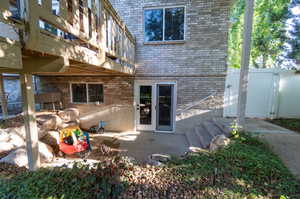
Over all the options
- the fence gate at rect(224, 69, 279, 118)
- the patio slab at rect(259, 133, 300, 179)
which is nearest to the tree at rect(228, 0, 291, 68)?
the fence gate at rect(224, 69, 279, 118)

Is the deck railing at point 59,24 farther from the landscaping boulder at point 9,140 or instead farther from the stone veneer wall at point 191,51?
the landscaping boulder at point 9,140

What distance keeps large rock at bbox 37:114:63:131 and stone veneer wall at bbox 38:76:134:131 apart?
1.14 metres

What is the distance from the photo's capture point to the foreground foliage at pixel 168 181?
1661 mm

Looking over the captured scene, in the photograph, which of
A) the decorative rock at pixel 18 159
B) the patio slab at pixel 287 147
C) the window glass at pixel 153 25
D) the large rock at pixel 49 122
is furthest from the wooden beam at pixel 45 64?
the window glass at pixel 153 25

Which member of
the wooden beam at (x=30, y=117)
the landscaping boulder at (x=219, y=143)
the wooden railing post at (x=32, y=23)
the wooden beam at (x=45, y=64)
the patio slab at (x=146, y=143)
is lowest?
the patio slab at (x=146, y=143)

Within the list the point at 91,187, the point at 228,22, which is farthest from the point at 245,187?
the point at 228,22

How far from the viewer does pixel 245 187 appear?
180 centimetres

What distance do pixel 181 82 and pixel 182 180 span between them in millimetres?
3803

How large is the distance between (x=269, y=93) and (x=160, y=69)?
164 inches

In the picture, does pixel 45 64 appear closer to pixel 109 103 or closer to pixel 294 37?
pixel 109 103

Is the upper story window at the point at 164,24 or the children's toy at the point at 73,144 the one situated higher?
the upper story window at the point at 164,24

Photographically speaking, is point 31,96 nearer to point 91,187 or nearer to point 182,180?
point 91,187

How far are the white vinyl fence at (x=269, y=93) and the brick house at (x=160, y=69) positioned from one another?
45cm

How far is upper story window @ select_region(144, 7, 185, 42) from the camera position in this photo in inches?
197
